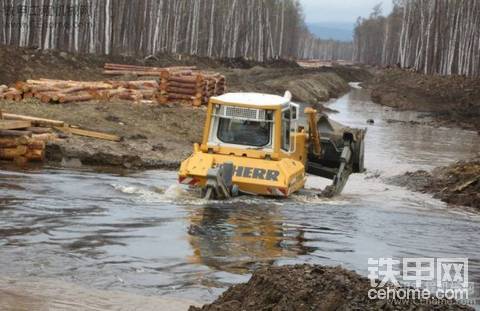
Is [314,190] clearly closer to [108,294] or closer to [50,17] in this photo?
[108,294]

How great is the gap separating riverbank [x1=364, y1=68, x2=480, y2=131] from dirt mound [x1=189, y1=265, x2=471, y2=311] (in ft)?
107

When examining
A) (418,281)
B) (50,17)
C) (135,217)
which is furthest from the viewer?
(50,17)

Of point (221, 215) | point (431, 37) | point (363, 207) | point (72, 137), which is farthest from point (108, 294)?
point (431, 37)

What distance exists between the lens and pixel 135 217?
1404 centimetres

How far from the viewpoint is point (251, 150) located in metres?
16.4

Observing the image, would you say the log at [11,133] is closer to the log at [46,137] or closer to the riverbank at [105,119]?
the log at [46,137]

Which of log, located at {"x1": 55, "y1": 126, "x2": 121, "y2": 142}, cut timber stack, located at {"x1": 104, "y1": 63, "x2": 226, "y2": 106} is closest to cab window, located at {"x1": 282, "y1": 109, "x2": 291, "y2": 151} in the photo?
log, located at {"x1": 55, "y1": 126, "x2": 121, "y2": 142}

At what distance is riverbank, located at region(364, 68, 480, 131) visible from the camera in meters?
42.8

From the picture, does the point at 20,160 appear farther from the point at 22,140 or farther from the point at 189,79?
the point at 189,79

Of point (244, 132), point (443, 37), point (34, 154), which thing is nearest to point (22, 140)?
point (34, 154)

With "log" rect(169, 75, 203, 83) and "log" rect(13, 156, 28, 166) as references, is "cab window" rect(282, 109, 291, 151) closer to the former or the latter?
"log" rect(13, 156, 28, 166)

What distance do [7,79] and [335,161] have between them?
17347 millimetres

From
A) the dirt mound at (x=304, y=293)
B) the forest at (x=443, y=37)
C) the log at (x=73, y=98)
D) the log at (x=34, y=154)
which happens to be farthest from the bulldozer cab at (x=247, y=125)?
the forest at (x=443, y=37)

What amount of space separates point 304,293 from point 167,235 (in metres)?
5.61
